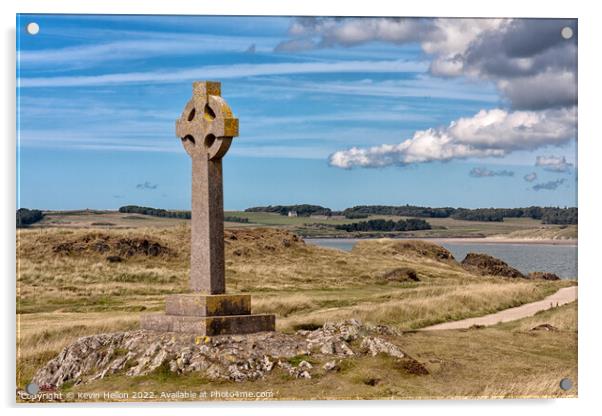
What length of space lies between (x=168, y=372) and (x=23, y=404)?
7.92 feet

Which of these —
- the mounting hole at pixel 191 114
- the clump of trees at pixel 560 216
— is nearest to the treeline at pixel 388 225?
the clump of trees at pixel 560 216

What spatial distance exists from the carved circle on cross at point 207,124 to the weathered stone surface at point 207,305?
101 inches

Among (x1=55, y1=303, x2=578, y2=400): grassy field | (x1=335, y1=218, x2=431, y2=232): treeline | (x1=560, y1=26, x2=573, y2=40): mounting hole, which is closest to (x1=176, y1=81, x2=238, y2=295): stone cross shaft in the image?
(x1=55, y1=303, x2=578, y2=400): grassy field

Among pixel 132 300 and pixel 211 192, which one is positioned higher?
pixel 211 192

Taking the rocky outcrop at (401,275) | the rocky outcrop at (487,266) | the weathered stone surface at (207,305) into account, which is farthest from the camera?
→ the rocky outcrop at (487,266)

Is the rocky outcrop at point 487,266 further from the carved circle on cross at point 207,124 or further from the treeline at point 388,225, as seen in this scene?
the carved circle on cross at point 207,124

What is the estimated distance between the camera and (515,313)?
33188 millimetres

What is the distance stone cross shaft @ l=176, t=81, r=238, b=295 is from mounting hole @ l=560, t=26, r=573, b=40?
6.21 m

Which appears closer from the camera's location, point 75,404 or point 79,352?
point 75,404

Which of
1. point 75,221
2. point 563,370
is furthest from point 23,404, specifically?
point 75,221

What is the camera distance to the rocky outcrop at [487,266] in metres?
56.7

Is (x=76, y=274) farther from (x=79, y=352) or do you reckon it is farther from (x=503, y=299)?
(x=79, y=352)

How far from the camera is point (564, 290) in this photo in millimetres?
41906

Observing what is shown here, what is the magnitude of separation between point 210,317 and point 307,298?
16.9 m
